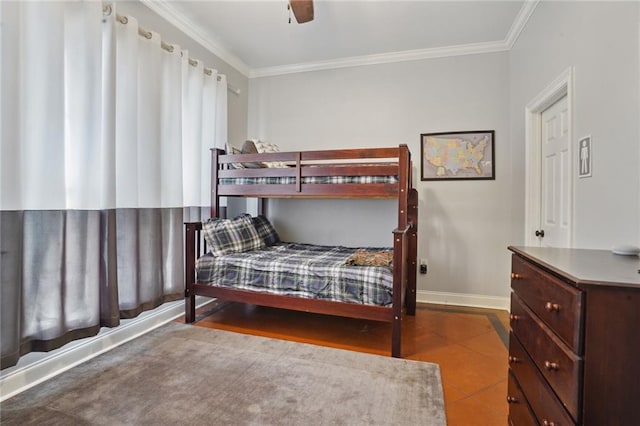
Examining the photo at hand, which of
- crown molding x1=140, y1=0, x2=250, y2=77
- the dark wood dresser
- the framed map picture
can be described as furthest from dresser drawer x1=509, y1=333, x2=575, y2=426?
crown molding x1=140, y1=0, x2=250, y2=77

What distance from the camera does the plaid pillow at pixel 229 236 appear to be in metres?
2.59

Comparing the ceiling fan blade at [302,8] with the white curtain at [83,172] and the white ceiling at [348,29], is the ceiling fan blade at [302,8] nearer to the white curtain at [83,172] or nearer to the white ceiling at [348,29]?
the white ceiling at [348,29]

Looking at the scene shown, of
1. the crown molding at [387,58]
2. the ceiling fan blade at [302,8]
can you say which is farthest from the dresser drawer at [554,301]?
the crown molding at [387,58]

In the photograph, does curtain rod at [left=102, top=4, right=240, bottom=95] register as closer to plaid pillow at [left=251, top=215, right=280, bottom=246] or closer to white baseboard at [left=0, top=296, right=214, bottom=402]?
plaid pillow at [left=251, top=215, right=280, bottom=246]

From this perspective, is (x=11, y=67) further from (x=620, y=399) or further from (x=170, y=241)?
(x=620, y=399)

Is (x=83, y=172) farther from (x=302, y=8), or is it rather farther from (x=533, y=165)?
(x=533, y=165)

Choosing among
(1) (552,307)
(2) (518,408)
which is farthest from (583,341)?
(2) (518,408)

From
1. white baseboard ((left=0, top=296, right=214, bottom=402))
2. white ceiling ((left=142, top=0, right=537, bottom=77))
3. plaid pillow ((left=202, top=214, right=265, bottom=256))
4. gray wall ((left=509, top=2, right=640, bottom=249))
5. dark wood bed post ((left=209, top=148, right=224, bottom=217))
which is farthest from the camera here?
dark wood bed post ((left=209, top=148, right=224, bottom=217))

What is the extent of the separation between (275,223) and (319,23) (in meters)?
2.18

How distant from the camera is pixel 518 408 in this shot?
1.19 metres

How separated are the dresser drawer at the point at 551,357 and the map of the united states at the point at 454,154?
2126 millimetres

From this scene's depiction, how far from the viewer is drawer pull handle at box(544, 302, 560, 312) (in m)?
0.86

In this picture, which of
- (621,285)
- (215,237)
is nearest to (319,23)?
Result: (215,237)

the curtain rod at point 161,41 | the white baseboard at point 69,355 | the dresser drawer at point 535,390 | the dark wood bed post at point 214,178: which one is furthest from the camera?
the dark wood bed post at point 214,178
